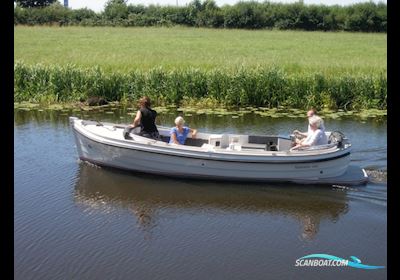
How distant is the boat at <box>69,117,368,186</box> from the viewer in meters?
11.6

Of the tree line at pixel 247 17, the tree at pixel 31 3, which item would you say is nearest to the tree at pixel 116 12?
the tree line at pixel 247 17

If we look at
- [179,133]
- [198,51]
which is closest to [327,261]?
[179,133]

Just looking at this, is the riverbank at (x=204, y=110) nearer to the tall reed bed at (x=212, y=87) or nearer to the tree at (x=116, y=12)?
the tall reed bed at (x=212, y=87)

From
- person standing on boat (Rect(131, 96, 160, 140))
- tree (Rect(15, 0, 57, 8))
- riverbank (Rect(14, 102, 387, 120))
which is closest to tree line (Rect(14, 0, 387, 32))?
A: tree (Rect(15, 0, 57, 8))

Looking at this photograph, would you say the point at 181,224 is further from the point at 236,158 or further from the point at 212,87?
the point at 212,87

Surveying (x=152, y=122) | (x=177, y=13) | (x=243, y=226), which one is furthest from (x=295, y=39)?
(x=243, y=226)

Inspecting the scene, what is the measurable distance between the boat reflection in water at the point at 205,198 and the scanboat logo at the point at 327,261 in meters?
0.82

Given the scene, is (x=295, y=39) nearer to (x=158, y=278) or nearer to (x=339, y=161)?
(x=339, y=161)

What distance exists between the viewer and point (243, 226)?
32.3 feet

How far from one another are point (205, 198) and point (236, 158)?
43.8 inches

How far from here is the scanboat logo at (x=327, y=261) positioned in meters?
8.50

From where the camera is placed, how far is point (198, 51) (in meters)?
33.0
